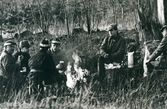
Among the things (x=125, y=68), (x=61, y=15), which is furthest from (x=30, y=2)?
(x=125, y=68)

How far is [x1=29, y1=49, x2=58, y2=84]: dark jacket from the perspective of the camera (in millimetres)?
5988

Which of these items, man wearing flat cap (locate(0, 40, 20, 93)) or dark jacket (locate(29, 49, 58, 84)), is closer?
dark jacket (locate(29, 49, 58, 84))

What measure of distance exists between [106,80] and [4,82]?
7.75 ft

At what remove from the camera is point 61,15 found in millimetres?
6258

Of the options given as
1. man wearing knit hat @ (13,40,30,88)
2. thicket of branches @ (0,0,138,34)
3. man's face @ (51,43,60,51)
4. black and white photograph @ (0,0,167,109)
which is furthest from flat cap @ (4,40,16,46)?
man's face @ (51,43,60,51)

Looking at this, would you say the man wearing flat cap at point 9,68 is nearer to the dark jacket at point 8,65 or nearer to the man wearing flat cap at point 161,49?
the dark jacket at point 8,65

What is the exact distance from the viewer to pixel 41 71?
5988 millimetres

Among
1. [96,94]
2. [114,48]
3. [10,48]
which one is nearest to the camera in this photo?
[96,94]

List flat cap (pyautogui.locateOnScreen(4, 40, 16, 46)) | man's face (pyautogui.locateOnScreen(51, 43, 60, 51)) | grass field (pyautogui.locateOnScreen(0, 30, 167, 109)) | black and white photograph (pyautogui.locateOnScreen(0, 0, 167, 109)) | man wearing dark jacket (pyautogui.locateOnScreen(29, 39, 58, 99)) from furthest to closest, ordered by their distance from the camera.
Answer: flat cap (pyautogui.locateOnScreen(4, 40, 16, 46)) < man's face (pyautogui.locateOnScreen(51, 43, 60, 51)) < man wearing dark jacket (pyautogui.locateOnScreen(29, 39, 58, 99)) < black and white photograph (pyautogui.locateOnScreen(0, 0, 167, 109)) < grass field (pyautogui.locateOnScreen(0, 30, 167, 109))

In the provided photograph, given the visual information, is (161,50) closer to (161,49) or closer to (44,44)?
(161,49)

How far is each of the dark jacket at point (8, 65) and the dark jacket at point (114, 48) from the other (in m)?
2.03

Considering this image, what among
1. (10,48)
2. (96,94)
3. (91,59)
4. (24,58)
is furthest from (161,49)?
(10,48)

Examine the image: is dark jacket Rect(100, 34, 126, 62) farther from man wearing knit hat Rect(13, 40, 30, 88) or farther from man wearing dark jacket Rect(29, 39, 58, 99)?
man wearing knit hat Rect(13, 40, 30, 88)

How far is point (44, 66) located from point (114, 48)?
163cm
